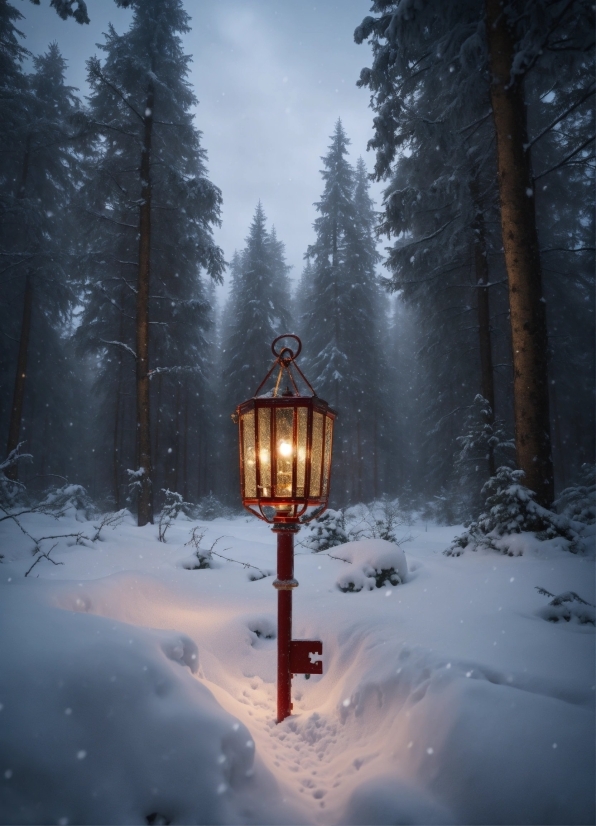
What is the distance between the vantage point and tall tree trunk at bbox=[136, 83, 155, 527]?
33.4 feet

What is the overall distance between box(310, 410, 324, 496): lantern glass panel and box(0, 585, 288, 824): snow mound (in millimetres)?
1440

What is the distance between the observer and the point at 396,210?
407 inches

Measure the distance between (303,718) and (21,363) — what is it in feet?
46.3

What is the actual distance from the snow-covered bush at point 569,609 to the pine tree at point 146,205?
8913 mm

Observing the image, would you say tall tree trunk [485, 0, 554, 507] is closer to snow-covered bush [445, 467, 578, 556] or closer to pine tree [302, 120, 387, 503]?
snow-covered bush [445, 467, 578, 556]

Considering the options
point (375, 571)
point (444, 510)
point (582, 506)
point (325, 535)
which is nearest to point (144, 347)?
point (325, 535)

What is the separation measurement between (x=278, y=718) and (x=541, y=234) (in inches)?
547

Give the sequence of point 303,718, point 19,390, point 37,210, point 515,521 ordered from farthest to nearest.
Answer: point 37,210 < point 19,390 < point 515,521 < point 303,718

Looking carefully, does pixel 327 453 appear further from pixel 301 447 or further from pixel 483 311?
pixel 483 311

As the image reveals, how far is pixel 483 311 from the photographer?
10.7 m

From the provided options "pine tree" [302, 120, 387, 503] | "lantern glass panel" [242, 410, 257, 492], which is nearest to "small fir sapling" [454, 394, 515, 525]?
"lantern glass panel" [242, 410, 257, 492]

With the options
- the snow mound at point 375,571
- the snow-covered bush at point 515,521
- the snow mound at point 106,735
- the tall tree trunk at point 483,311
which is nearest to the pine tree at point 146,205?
the snow mound at point 375,571

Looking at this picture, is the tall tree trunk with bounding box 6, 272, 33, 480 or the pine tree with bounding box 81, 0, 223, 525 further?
the tall tree trunk with bounding box 6, 272, 33, 480

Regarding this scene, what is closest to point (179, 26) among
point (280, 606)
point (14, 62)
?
point (14, 62)
